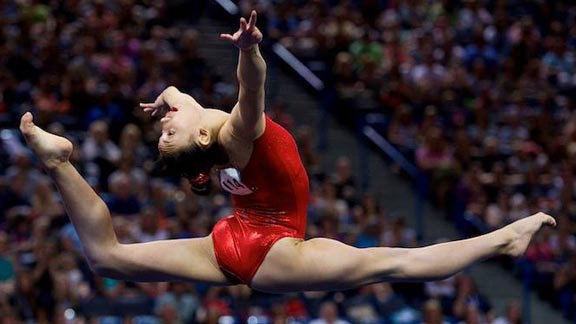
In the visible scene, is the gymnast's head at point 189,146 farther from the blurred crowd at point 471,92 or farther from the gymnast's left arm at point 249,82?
the blurred crowd at point 471,92

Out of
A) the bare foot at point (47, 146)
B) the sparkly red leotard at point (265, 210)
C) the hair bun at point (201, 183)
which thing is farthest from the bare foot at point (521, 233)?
the bare foot at point (47, 146)

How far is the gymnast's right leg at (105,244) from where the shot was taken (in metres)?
5.88

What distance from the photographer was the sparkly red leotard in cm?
608

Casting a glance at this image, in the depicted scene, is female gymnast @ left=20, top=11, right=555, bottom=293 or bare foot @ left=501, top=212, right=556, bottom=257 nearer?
female gymnast @ left=20, top=11, right=555, bottom=293

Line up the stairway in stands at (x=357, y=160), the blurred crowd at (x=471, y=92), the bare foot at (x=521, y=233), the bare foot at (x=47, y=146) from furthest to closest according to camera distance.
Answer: the blurred crowd at (x=471, y=92) < the stairway in stands at (x=357, y=160) < the bare foot at (x=521, y=233) < the bare foot at (x=47, y=146)

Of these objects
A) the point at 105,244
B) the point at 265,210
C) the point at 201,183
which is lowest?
the point at 105,244

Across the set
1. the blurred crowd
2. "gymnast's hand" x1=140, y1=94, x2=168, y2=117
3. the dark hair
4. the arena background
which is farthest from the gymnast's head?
the blurred crowd

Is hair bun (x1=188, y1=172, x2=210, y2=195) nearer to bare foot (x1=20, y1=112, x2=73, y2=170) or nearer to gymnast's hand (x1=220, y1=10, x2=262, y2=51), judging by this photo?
bare foot (x1=20, y1=112, x2=73, y2=170)

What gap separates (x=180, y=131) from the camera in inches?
235

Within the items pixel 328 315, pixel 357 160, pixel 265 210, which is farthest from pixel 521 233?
pixel 357 160

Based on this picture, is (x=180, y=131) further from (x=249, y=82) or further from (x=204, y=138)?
(x=249, y=82)

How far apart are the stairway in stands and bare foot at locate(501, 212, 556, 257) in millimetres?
6591

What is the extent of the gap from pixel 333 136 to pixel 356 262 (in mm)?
8460

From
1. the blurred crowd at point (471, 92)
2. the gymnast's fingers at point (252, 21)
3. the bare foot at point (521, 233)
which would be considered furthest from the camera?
the blurred crowd at point (471, 92)
